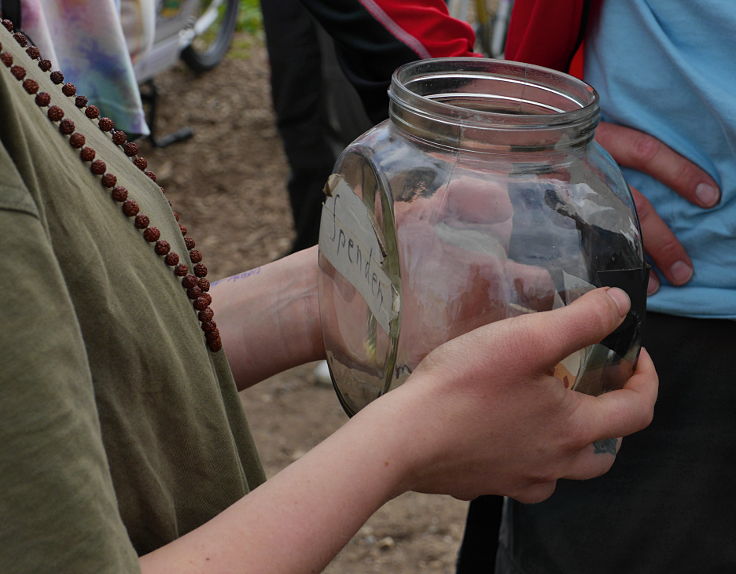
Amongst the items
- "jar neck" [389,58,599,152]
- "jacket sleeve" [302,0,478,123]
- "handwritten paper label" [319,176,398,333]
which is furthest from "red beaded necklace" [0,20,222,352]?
"jacket sleeve" [302,0,478,123]

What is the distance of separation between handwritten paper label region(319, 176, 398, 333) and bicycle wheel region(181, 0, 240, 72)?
14.5ft

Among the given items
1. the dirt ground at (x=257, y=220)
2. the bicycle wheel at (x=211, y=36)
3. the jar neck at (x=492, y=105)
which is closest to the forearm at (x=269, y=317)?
the jar neck at (x=492, y=105)

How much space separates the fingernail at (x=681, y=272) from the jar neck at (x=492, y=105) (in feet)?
0.89

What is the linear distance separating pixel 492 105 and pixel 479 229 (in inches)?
7.5

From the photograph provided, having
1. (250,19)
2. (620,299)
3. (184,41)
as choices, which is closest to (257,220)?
(184,41)

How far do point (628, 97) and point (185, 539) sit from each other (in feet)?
2.32

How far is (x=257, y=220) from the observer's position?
4.06m

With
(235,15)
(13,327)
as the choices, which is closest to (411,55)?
(13,327)

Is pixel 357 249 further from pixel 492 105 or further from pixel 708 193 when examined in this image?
pixel 708 193

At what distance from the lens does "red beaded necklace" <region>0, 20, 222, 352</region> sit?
0.69 meters

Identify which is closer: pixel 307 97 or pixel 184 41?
pixel 307 97

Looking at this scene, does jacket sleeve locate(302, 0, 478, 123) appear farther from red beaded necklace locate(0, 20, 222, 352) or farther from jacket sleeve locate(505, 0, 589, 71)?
red beaded necklace locate(0, 20, 222, 352)

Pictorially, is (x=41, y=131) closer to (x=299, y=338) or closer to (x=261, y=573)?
(x=261, y=573)

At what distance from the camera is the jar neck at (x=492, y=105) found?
0.79 m
